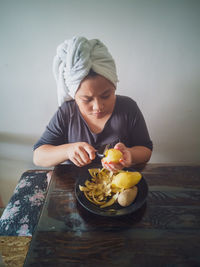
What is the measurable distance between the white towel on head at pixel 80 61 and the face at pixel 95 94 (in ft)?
0.07

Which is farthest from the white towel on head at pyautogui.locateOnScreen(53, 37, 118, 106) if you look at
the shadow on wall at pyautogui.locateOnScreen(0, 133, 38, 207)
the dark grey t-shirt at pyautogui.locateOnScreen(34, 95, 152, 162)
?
the shadow on wall at pyautogui.locateOnScreen(0, 133, 38, 207)

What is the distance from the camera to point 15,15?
2.81ft

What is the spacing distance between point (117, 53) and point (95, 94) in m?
0.48

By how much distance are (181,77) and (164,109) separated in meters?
0.24

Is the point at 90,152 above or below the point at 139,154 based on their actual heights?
above

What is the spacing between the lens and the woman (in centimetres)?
62

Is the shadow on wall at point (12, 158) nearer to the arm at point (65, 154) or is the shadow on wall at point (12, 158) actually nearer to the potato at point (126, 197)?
the arm at point (65, 154)

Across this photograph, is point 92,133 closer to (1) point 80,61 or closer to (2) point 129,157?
(2) point 129,157

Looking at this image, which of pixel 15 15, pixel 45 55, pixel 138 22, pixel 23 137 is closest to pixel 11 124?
pixel 23 137

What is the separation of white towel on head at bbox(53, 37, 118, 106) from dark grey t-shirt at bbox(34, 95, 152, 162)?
0.20 meters

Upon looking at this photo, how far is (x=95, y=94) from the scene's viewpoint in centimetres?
65

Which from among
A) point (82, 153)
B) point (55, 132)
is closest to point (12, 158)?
point (55, 132)

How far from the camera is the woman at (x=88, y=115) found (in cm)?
62

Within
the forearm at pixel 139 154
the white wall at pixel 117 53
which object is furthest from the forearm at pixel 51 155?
the white wall at pixel 117 53
